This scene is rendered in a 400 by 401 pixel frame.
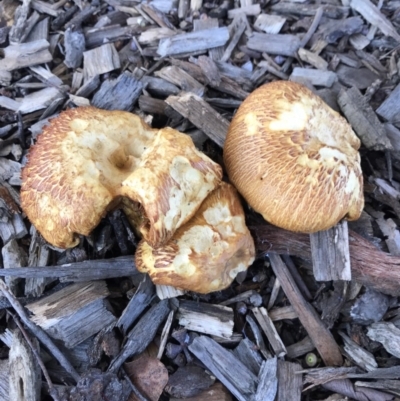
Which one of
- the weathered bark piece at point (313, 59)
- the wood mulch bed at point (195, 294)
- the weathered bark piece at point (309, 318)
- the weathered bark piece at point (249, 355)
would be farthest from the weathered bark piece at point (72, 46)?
the weathered bark piece at point (249, 355)

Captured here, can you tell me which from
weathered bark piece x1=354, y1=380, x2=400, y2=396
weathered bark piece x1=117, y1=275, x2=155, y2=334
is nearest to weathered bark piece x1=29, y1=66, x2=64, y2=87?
weathered bark piece x1=117, y1=275, x2=155, y2=334

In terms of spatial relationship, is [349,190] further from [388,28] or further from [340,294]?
[388,28]

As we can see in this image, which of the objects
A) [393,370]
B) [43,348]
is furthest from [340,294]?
[43,348]

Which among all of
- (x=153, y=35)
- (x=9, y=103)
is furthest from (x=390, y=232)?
(x=9, y=103)

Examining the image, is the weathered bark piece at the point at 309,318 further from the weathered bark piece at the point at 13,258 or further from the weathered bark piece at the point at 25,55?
the weathered bark piece at the point at 25,55

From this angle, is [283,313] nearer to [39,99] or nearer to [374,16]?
[39,99]

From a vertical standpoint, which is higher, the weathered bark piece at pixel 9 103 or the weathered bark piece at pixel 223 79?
→ the weathered bark piece at pixel 223 79
